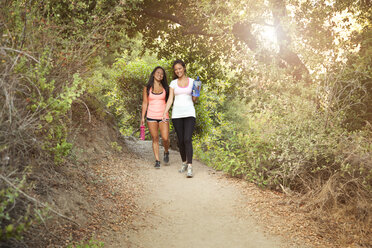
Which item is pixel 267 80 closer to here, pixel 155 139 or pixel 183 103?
pixel 183 103

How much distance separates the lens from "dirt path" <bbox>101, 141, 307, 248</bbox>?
14.7ft

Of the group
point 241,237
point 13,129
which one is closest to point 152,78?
point 241,237

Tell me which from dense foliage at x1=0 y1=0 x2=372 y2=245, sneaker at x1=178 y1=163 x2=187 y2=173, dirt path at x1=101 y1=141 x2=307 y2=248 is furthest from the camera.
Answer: sneaker at x1=178 y1=163 x2=187 y2=173

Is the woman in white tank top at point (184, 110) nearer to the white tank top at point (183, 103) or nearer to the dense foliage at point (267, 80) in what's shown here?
the white tank top at point (183, 103)

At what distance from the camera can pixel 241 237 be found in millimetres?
4711

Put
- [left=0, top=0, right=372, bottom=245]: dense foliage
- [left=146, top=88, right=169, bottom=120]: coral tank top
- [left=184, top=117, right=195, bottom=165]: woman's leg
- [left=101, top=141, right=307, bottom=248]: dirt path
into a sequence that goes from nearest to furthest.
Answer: [left=0, top=0, right=372, bottom=245]: dense foliage
[left=101, top=141, right=307, bottom=248]: dirt path
[left=184, top=117, right=195, bottom=165]: woman's leg
[left=146, top=88, right=169, bottom=120]: coral tank top

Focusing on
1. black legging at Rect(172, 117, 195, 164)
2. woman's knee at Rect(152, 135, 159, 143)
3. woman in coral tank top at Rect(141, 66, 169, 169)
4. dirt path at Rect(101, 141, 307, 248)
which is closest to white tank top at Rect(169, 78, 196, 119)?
black legging at Rect(172, 117, 195, 164)

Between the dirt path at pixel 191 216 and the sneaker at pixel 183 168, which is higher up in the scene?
the sneaker at pixel 183 168

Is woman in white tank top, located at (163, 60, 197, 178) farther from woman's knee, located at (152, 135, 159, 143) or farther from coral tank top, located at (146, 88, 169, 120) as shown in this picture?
woman's knee, located at (152, 135, 159, 143)

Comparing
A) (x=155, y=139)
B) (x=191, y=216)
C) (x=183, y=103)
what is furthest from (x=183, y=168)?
(x=191, y=216)

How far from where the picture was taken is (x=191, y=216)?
5246 millimetres

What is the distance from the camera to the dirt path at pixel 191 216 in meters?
4.47

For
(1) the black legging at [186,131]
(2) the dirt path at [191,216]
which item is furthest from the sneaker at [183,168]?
(1) the black legging at [186,131]

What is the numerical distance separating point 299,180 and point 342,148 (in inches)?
42.7
